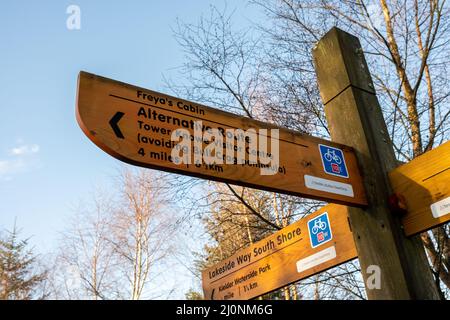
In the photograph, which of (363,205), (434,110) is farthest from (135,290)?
(363,205)

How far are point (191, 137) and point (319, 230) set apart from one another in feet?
3.08

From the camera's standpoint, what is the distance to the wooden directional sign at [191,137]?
1.36 m

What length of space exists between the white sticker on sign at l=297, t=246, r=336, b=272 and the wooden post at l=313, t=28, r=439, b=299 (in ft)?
0.65

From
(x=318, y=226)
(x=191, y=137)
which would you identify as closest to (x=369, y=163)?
(x=318, y=226)

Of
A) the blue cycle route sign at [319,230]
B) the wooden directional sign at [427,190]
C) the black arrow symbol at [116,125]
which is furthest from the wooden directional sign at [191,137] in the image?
the blue cycle route sign at [319,230]

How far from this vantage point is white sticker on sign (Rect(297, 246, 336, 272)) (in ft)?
6.55

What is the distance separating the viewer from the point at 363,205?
70.8 inches

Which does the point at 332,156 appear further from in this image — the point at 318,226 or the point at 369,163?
the point at 318,226

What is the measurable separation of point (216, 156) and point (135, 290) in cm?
1043

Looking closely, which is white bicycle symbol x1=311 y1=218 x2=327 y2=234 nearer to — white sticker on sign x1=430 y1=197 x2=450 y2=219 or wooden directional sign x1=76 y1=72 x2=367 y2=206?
wooden directional sign x1=76 y1=72 x2=367 y2=206

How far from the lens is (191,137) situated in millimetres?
1522
